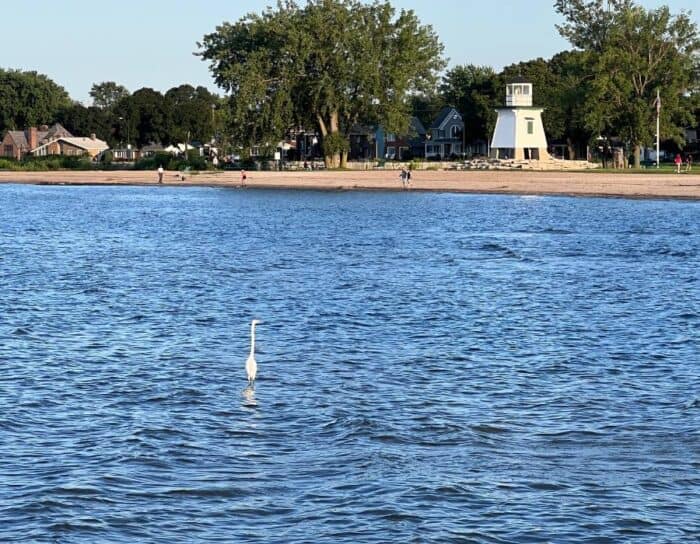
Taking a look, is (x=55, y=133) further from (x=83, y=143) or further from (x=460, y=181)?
(x=460, y=181)

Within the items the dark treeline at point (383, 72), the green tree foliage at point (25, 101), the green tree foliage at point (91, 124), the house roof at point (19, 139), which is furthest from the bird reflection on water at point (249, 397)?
the green tree foliage at point (25, 101)

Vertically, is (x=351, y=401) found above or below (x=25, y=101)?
below

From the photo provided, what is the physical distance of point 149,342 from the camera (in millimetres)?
21844

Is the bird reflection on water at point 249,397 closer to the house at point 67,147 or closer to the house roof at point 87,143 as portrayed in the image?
the house at point 67,147

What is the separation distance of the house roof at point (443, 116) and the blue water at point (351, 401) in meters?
104

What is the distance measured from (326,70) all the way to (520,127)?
62.8 feet

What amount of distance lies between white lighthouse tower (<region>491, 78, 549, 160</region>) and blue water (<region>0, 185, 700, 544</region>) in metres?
72.5

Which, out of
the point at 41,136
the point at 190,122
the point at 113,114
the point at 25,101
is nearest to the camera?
the point at 41,136

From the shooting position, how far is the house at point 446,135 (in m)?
142

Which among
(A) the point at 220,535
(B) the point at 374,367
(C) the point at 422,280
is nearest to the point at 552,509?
(A) the point at 220,535

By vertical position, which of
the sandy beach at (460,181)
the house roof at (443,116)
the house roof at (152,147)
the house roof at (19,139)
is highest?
the house roof at (443,116)

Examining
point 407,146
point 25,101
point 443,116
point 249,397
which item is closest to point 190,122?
point 25,101

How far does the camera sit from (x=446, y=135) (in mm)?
143500

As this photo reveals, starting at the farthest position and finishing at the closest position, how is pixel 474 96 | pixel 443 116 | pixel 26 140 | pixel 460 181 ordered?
pixel 26 140
pixel 443 116
pixel 474 96
pixel 460 181
